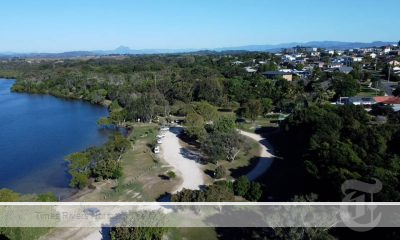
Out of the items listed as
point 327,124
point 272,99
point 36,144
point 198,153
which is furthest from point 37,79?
point 327,124

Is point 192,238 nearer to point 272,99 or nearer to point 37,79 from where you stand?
point 272,99

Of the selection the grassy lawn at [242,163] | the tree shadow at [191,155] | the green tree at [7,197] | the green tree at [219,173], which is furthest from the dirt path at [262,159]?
the green tree at [7,197]

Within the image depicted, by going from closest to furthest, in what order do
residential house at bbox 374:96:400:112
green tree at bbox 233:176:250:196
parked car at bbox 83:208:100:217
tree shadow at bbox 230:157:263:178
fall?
1. parked car at bbox 83:208:100:217
2. green tree at bbox 233:176:250:196
3. tree shadow at bbox 230:157:263:178
4. residential house at bbox 374:96:400:112

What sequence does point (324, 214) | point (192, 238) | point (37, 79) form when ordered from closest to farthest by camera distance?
point (324, 214)
point (192, 238)
point (37, 79)

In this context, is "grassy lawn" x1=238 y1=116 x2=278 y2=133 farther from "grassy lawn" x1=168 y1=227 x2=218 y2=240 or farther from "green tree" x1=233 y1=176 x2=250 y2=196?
"grassy lawn" x1=168 y1=227 x2=218 y2=240

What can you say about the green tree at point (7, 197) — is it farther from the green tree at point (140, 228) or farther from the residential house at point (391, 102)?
the residential house at point (391, 102)

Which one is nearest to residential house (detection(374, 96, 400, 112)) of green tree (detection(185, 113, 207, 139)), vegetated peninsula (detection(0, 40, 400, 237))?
vegetated peninsula (detection(0, 40, 400, 237))

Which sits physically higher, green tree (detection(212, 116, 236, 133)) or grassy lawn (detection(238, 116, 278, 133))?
green tree (detection(212, 116, 236, 133))

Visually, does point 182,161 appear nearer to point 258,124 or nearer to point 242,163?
point 242,163
